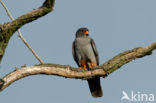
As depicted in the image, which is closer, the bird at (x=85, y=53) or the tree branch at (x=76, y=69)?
the tree branch at (x=76, y=69)

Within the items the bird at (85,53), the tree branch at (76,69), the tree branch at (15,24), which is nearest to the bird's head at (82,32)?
the bird at (85,53)

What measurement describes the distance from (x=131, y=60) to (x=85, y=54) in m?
2.97

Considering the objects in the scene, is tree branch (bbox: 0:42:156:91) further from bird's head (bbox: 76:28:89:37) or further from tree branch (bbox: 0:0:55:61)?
bird's head (bbox: 76:28:89:37)

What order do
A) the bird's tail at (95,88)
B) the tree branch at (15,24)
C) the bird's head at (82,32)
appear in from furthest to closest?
1. the bird's head at (82,32)
2. the bird's tail at (95,88)
3. the tree branch at (15,24)

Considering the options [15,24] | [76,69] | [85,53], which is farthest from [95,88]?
[15,24]

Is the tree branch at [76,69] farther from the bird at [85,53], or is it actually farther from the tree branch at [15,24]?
the bird at [85,53]

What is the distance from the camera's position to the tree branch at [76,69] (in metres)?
5.55

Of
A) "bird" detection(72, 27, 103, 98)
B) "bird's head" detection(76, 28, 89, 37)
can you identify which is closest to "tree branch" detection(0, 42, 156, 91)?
"bird" detection(72, 27, 103, 98)

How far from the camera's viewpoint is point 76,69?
21.7ft

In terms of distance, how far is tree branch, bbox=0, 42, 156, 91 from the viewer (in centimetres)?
555

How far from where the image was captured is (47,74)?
20.1 feet

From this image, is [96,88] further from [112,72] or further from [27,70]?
[27,70]

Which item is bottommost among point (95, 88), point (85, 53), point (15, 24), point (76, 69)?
point (95, 88)

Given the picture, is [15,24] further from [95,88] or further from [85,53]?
[85,53]
